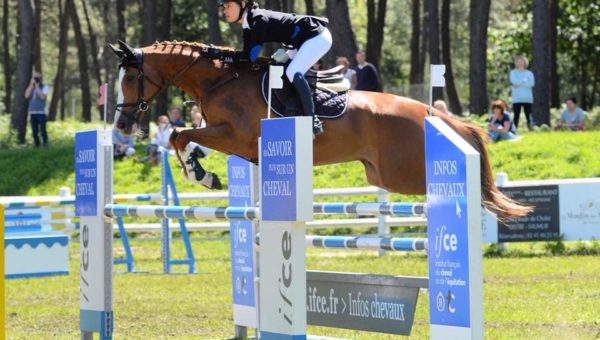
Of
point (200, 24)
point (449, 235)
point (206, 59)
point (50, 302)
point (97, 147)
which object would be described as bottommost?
point (50, 302)

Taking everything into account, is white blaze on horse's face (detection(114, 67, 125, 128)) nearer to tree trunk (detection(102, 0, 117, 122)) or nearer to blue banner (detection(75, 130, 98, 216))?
blue banner (detection(75, 130, 98, 216))

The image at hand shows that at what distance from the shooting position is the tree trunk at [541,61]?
23.5 metres

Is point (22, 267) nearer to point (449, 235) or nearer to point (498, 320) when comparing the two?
point (498, 320)

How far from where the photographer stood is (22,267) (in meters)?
14.8

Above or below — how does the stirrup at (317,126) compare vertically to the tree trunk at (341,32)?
below

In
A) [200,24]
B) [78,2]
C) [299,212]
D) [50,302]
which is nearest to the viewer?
[299,212]

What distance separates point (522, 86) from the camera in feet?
71.5

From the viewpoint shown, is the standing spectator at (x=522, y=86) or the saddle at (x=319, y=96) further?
the standing spectator at (x=522, y=86)

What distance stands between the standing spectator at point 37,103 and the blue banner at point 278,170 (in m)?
17.9

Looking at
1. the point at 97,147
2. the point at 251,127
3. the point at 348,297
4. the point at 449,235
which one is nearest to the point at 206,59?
the point at 251,127

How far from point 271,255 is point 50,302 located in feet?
20.2

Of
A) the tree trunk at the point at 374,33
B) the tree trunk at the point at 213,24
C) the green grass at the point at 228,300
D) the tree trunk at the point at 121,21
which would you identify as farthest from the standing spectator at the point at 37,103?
the tree trunk at the point at 374,33

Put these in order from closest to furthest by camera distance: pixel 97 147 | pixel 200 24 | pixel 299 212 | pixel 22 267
A: 1. pixel 299 212
2. pixel 97 147
3. pixel 22 267
4. pixel 200 24

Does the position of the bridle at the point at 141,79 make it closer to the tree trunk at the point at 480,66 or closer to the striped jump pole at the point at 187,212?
the striped jump pole at the point at 187,212
